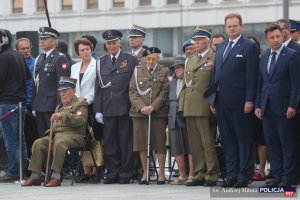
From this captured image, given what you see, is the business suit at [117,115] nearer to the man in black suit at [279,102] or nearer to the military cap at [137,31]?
the military cap at [137,31]

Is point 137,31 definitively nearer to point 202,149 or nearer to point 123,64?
point 123,64

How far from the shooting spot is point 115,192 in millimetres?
14297

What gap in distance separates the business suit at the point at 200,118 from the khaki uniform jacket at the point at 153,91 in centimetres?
57

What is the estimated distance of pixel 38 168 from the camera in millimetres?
16047

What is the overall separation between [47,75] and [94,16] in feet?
240

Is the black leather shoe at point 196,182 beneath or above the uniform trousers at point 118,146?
beneath

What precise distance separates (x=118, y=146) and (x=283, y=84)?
3.40m

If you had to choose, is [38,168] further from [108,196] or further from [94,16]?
[94,16]

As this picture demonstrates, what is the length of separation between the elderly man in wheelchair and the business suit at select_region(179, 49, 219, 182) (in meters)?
1.75

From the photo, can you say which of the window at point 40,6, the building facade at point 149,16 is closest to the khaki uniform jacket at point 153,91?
the building facade at point 149,16

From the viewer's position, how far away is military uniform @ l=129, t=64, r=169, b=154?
1585cm

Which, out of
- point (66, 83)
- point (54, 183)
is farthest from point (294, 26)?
point (54, 183)

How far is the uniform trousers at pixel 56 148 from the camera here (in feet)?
51.8

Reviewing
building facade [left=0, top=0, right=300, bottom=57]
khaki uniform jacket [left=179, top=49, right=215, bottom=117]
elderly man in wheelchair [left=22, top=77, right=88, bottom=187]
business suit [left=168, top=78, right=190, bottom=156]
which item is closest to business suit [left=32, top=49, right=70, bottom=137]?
elderly man in wheelchair [left=22, top=77, right=88, bottom=187]
